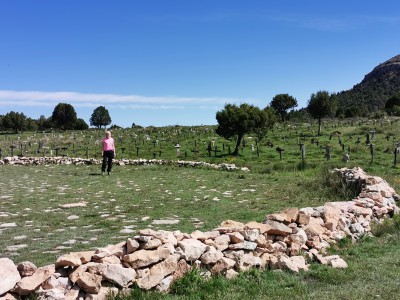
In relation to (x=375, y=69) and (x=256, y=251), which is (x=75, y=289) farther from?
(x=375, y=69)

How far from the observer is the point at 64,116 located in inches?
3420

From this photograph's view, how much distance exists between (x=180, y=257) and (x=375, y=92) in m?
125

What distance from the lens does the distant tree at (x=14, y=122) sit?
7756cm

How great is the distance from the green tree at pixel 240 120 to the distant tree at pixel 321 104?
15.7m

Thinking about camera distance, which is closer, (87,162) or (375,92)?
(87,162)

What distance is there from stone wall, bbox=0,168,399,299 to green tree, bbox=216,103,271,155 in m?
26.9

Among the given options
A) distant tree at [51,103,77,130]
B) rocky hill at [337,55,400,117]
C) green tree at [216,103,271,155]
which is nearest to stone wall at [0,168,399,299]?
green tree at [216,103,271,155]

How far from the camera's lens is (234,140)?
129 ft

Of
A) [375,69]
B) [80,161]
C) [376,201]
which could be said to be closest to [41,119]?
[80,161]

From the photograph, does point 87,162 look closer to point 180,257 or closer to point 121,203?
point 121,203

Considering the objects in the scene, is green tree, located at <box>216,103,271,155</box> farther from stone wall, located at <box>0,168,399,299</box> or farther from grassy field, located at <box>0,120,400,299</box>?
stone wall, located at <box>0,168,399,299</box>

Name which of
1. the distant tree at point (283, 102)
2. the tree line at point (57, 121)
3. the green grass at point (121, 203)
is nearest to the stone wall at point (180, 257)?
the green grass at point (121, 203)

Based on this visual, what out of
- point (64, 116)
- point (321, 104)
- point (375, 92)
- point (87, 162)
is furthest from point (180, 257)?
point (375, 92)

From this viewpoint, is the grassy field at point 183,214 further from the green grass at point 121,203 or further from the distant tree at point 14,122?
the distant tree at point 14,122
